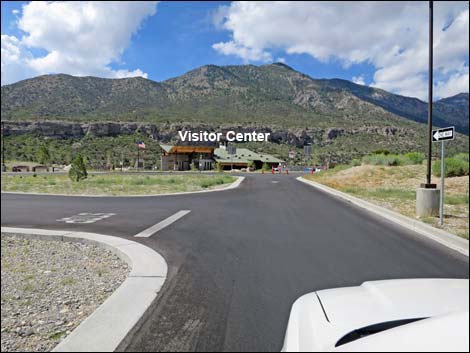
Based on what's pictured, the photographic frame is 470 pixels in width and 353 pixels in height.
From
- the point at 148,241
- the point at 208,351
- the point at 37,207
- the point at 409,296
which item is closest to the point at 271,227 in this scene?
the point at 148,241

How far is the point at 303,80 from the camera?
65.0 metres

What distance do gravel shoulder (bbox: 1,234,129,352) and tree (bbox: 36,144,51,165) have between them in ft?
3.13

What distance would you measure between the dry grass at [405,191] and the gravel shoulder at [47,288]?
6670mm

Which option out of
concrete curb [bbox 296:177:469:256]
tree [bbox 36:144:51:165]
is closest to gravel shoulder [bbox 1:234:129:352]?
tree [bbox 36:144:51:165]

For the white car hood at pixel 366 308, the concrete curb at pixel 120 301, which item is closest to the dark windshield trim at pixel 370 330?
the white car hood at pixel 366 308

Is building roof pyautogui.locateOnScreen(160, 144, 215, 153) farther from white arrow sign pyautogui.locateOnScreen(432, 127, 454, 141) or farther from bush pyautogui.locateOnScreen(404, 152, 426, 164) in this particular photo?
bush pyautogui.locateOnScreen(404, 152, 426, 164)

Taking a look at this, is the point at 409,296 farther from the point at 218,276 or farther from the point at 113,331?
the point at 218,276

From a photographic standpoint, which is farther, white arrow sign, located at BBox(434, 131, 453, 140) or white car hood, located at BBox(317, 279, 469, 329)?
white arrow sign, located at BBox(434, 131, 453, 140)

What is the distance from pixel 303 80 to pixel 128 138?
63.9m

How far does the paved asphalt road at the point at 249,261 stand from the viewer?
9.48 ft

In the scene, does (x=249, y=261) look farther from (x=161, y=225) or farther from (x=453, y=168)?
(x=453, y=168)

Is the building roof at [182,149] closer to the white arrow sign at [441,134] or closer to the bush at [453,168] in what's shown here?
the white arrow sign at [441,134]

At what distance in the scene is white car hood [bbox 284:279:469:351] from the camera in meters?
1.59

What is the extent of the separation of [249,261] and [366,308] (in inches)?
136
